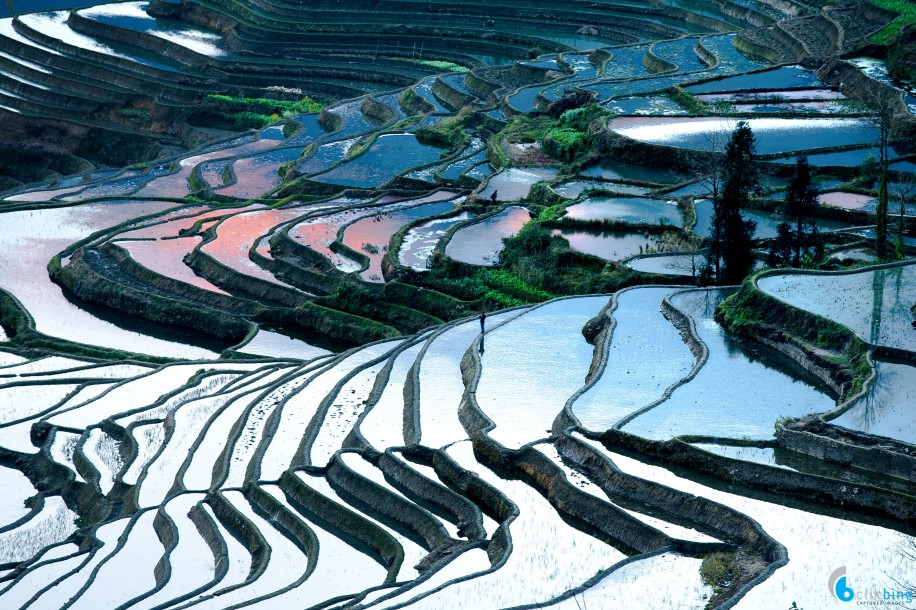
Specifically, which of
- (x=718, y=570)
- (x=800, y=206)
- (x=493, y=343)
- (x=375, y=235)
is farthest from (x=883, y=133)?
(x=718, y=570)

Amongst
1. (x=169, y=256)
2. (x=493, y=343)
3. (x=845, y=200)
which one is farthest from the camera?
(x=169, y=256)

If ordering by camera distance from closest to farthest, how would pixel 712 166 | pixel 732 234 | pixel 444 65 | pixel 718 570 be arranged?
pixel 718 570 < pixel 732 234 < pixel 712 166 < pixel 444 65

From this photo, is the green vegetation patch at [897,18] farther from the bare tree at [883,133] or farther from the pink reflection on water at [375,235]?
the pink reflection on water at [375,235]

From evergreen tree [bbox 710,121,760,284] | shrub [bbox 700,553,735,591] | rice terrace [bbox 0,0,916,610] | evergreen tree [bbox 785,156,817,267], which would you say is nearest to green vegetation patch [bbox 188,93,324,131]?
rice terrace [bbox 0,0,916,610]

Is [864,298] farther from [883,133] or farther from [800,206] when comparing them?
[883,133]

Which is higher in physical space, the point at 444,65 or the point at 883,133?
the point at 883,133

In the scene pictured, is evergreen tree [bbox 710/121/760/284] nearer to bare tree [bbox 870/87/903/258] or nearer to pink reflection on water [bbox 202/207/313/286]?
bare tree [bbox 870/87/903/258]

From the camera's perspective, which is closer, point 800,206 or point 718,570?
point 718,570
